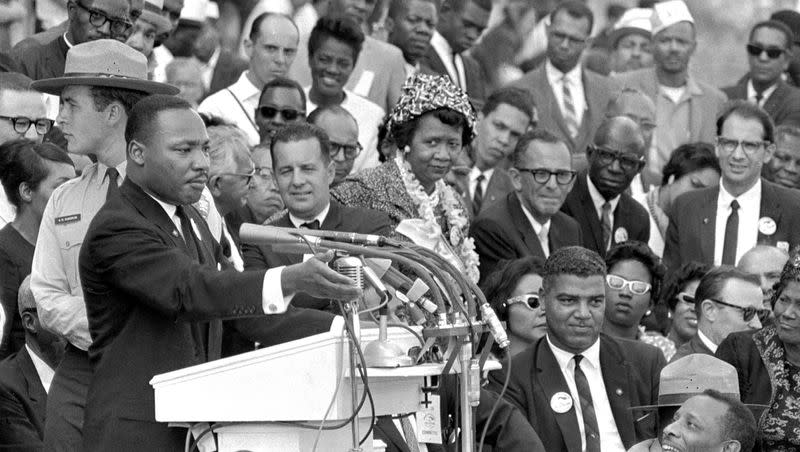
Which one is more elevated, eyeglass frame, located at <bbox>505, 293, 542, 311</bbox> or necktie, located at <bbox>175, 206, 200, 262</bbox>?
necktie, located at <bbox>175, 206, 200, 262</bbox>

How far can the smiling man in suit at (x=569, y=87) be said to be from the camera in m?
11.3

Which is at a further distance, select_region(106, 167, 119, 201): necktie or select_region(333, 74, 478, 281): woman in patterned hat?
select_region(333, 74, 478, 281): woman in patterned hat

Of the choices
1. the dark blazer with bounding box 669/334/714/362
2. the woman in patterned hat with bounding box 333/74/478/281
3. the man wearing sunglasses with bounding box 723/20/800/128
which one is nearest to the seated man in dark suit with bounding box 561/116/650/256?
the dark blazer with bounding box 669/334/714/362

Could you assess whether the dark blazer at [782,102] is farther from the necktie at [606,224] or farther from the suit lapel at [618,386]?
the suit lapel at [618,386]

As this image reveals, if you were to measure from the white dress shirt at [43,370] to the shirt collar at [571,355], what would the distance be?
222 cm

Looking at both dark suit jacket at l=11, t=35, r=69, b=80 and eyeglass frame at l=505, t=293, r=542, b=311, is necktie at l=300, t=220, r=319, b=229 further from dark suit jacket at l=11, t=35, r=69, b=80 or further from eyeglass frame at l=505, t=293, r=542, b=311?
dark suit jacket at l=11, t=35, r=69, b=80

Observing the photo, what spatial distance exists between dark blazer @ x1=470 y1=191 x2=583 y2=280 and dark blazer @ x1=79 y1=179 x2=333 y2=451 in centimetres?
376

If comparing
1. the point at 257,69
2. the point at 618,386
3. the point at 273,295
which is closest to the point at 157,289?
the point at 273,295

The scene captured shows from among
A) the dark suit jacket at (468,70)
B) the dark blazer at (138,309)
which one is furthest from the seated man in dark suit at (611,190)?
the dark blazer at (138,309)

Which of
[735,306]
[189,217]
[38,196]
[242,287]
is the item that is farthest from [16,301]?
[735,306]

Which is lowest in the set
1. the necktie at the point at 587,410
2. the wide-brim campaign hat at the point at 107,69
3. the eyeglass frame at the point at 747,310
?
the necktie at the point at 587,410

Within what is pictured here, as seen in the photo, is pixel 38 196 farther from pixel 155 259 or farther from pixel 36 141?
pixel 155 259

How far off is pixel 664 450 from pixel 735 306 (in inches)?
95.7

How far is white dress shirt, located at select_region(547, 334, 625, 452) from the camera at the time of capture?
280 inches
